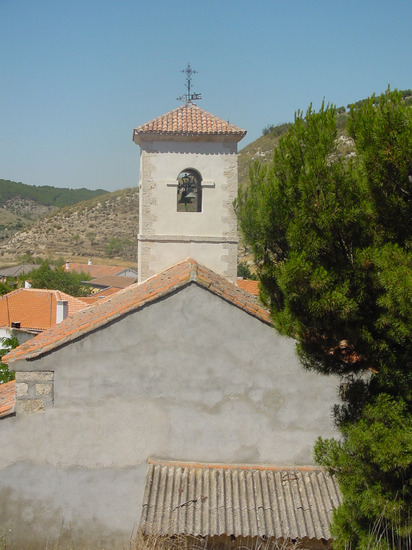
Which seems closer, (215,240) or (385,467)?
(385,467)

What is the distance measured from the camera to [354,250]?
18.1 feet

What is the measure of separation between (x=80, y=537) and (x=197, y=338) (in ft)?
10.1

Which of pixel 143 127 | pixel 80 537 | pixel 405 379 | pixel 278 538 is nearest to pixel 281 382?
pixel 278 538

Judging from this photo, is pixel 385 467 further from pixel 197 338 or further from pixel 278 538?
pixel 197 338

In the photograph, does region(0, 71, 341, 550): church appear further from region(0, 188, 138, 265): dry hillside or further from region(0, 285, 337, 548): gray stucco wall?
region(0, 188, 138, 265): dry hillside

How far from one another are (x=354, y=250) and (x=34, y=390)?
4.57m

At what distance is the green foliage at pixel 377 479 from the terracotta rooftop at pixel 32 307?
2073 centimetres

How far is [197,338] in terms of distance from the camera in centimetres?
751

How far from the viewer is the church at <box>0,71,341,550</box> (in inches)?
284

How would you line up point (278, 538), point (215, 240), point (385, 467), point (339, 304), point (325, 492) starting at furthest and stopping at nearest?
point (215, 240), point (325, 492), point (278, 538), point (339, 304), point (385, 467)

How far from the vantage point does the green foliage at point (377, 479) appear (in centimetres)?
506

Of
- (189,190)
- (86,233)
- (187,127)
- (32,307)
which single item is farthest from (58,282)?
(187,127)

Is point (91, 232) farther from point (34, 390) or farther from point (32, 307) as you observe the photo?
point (34, 390)

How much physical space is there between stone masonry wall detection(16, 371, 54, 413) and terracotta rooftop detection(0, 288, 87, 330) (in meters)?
17.9
